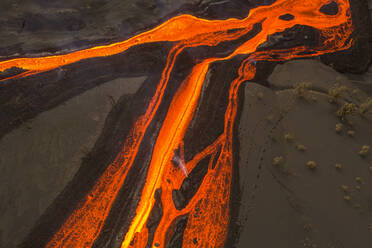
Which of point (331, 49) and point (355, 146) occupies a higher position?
point (331, 49)

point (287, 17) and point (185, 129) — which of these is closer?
point (185, 129)

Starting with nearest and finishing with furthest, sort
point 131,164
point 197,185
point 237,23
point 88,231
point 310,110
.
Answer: point 88,231 → point 197,185 → point 131,164 → point 310,110 → point 237,23

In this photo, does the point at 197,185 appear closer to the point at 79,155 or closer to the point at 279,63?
the point at 79,155

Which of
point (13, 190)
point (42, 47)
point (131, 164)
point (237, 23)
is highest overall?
point (42, 47)

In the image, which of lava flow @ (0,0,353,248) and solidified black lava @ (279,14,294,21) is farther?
solidified black lava @ (279,14,294,21)

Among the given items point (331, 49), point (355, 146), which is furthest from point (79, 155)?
point (331, 49)

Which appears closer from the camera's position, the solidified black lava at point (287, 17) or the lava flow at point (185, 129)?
the lava flow at point (185, 129)

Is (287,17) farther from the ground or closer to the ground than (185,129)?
farther from the ground

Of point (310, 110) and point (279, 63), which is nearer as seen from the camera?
point (310, 110)
